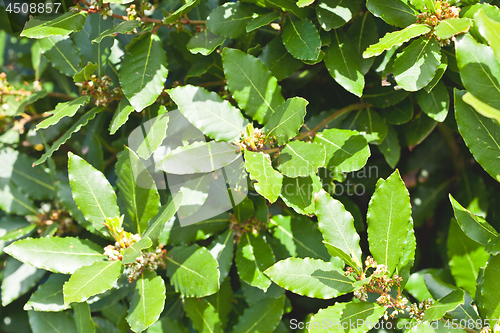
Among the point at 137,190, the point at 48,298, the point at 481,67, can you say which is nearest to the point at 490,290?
the point at 481,67

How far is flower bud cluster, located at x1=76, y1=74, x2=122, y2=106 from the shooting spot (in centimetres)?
164

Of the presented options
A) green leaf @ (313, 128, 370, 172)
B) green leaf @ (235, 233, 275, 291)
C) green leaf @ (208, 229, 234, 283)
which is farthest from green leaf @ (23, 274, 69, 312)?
green leaf @ (313, 128, 370, 172)

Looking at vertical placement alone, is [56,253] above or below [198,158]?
below

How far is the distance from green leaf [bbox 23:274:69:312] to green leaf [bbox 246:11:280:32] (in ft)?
4.55

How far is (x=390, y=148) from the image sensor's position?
5.62ft

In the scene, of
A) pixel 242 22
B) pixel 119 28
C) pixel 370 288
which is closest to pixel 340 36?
pixel 242 22

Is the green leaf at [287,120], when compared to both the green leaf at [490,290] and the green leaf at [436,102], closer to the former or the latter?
the green leaf at [436,102]

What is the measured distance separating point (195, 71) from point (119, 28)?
35 cm

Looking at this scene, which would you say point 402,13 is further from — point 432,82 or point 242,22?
point 242,22

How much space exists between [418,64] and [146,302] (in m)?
1.35

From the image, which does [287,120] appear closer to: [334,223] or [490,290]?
[334,223]

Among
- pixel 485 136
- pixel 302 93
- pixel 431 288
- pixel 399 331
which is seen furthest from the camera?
pixel 302 93

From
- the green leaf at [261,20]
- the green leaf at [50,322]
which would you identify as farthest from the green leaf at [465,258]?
the green leaf at [50,322]

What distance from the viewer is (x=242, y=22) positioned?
1.54 metres
